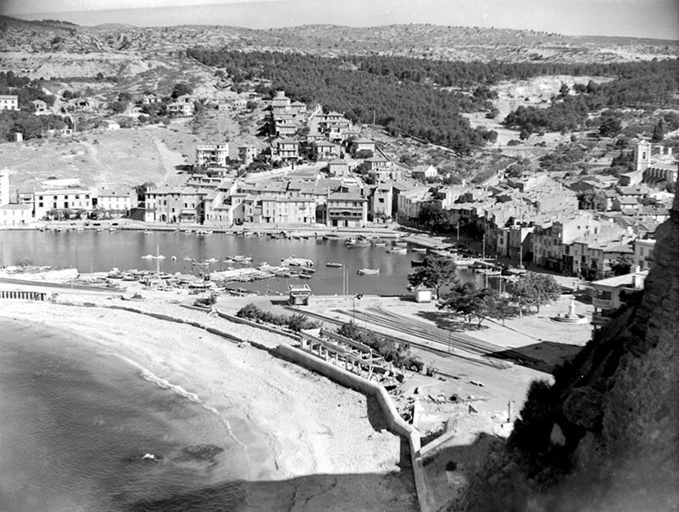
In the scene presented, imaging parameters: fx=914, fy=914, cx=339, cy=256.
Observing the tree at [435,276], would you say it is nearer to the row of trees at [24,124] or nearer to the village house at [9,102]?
the row of trees at [24,124]

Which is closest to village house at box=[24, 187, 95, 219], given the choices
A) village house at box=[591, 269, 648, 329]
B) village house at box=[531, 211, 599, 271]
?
village house at box=[531, 211, 599, 271]

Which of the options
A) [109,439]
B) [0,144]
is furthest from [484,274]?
[0,144]

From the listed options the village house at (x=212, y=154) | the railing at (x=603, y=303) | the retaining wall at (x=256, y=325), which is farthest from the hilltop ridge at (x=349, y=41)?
the retaining wall at (x=256, y=325)

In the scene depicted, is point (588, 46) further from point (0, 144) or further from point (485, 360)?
point (485, 360)

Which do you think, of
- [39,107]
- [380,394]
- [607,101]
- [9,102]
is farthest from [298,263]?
[607,101]

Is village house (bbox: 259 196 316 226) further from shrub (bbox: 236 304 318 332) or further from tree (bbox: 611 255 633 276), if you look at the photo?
shrub (bbox: 236 304 318 332)
